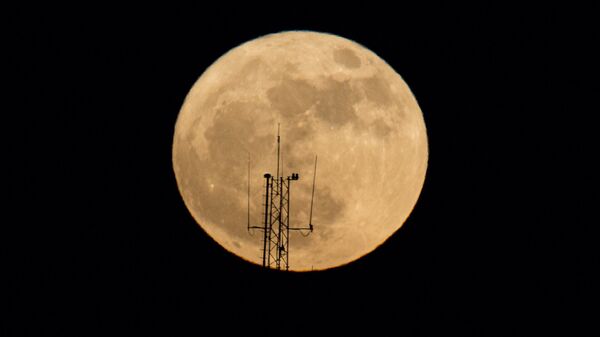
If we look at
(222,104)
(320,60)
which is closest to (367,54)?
(320,60)

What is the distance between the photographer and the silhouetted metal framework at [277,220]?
40.2 ft

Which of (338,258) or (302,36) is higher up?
(302,36)

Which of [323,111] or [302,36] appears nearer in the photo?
[323,111]

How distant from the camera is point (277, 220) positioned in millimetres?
12453

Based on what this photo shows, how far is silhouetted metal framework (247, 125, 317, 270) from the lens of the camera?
482 inches

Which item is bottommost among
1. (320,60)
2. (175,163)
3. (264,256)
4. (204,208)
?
(264,256)

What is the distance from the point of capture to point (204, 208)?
1325 cm

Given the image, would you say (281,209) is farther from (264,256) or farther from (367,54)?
(367,54)

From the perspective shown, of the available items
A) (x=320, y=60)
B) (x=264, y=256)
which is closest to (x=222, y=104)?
(x=320, y=60)

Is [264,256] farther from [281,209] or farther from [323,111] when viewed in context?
[323,111]

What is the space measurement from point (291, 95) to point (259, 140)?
36.1 inches

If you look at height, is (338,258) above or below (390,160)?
below

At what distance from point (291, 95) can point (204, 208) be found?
2.57m

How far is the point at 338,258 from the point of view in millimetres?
13586
